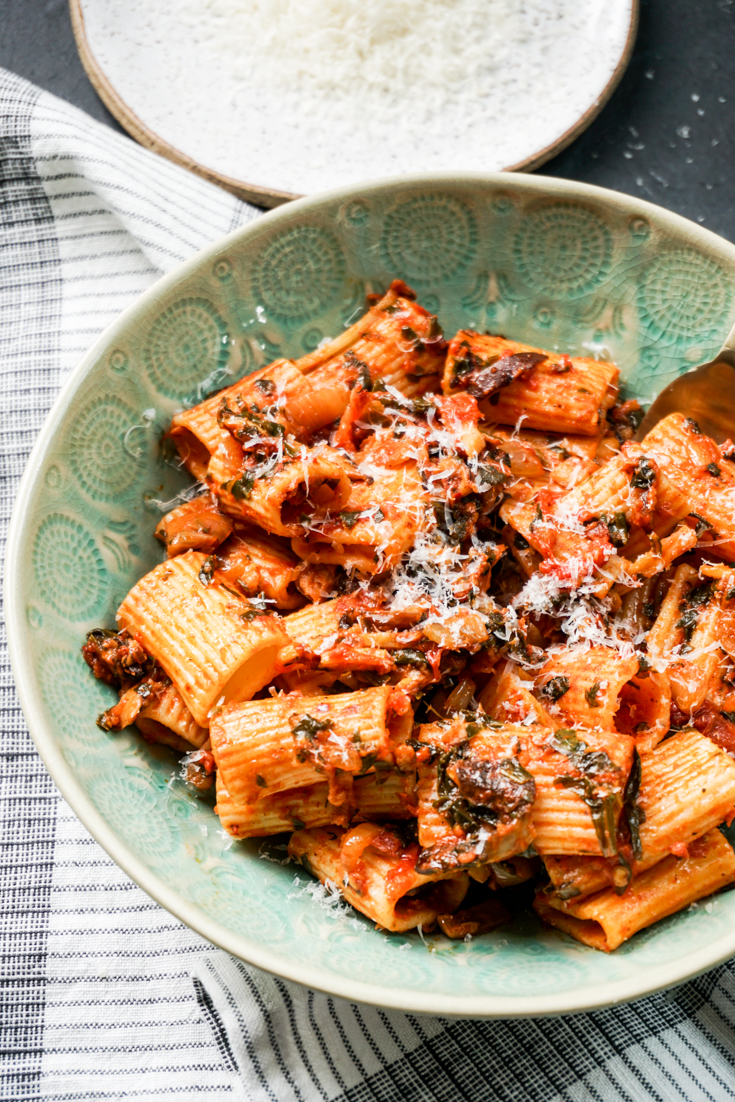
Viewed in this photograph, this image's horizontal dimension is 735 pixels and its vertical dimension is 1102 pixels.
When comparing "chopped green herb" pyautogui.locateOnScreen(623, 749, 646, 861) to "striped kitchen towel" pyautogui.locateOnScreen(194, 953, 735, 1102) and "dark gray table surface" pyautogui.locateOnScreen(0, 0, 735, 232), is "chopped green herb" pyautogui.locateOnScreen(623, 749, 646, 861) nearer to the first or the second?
"striped kitchen towel" pyautogui.locateOnScreen(194, 953, 735, 1102)

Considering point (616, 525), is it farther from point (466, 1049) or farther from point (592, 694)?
point (466, 1049)

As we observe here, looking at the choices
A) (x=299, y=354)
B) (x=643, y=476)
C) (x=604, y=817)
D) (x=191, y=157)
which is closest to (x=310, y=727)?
(x=604, y=817)

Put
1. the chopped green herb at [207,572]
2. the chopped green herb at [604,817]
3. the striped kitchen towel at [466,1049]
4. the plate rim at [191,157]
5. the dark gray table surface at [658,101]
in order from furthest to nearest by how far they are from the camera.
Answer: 1. the dark gray table surface at [658,101]
2. the plate rim at [191,157]
3. the striped kitchen towel at [466,1049]
4. the chopped green herb at [207,572]
5. the chopped green herb at [604,817]

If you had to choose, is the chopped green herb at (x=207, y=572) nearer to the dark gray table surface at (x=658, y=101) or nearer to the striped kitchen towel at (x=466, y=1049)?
the striped kitchen towel at (x=466, y=1049)

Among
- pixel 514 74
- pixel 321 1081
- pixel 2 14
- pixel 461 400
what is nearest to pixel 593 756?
pixel 461 400

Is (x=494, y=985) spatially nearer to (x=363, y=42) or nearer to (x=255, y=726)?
(x=255, y=726)

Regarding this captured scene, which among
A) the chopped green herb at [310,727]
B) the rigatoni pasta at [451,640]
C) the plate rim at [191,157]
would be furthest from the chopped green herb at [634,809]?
the plate rim at [191,157]

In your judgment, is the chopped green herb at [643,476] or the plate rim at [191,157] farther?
the plate rim at [191,157]
